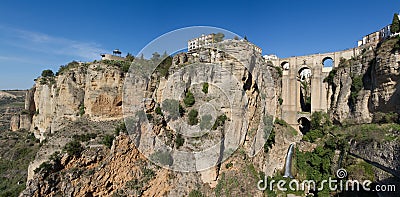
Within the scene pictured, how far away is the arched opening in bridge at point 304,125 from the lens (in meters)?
26.2

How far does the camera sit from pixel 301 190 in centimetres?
1808

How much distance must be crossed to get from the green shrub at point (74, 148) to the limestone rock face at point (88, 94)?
4688mm

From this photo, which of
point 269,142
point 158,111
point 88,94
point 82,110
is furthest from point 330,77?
point 82,110

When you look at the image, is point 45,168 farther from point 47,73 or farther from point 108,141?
point 47,73

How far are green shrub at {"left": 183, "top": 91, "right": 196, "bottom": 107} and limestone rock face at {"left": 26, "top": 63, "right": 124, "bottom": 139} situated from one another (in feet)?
15.8

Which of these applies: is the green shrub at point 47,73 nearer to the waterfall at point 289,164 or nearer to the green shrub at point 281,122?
the green shrub at point 281,122

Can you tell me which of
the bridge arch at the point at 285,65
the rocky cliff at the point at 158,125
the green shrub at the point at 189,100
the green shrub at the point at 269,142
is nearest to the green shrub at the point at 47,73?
the rocky cliff at the point at 158,125

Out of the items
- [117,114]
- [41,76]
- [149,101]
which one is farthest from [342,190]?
[41,76]

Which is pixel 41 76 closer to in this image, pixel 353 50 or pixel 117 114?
pixel 117 114

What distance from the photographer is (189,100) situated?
15.9m

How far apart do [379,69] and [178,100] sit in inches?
633

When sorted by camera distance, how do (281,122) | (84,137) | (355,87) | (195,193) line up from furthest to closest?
(281,122)
(355,87)
(84,137)
(195,193)

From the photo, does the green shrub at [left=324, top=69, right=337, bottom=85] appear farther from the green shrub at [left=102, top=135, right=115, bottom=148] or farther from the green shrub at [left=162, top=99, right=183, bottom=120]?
the green shrub at [left=102, top=135, right=115, bottom=148]

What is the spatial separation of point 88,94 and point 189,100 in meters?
6.97
